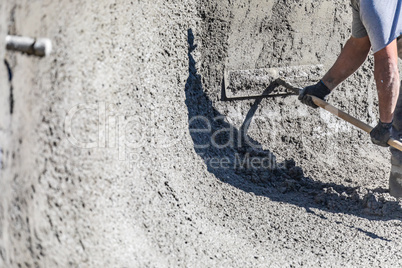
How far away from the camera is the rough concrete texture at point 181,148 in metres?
1.36

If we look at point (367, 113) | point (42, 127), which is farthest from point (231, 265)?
point (367, 113)

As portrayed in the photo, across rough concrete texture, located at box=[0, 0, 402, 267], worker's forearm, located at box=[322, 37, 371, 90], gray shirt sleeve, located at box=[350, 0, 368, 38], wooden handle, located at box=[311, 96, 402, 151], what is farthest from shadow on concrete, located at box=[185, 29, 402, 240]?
gray shirt sleeve, located at box=[350, 0, 368, 38]

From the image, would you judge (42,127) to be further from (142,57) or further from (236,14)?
(236,14)

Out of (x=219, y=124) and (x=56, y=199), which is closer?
(x=56, y=199)

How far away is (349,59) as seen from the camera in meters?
2.47

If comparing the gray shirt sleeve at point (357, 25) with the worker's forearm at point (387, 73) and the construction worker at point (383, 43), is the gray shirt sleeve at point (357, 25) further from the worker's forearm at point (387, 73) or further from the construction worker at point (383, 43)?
the worker's forearm at point (387, 73)

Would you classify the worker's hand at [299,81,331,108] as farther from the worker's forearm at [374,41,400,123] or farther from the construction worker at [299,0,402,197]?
the worker's forearm at [374,41,400,123]

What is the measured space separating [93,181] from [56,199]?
201 mm

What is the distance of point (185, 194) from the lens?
6.63ft

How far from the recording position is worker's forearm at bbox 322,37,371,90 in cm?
241

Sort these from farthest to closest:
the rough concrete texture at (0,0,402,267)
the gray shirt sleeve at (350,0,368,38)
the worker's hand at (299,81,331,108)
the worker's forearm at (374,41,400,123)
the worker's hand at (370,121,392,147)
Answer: the worker's hand at (299,81,331,108) < the gray shirt sleeve at (350,0,368,38) < the worker's hand at (370,121,392,147) < the worker's forearm at (374,41,400,123) < the rough concrete texture at (0,0,402,267)

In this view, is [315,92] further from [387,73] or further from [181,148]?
[181,148]

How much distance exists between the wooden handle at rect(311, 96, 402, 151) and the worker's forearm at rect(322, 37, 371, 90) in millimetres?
135

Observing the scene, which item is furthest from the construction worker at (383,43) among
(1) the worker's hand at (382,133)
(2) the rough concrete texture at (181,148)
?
(2) the rough concrete texture at (181,148)
